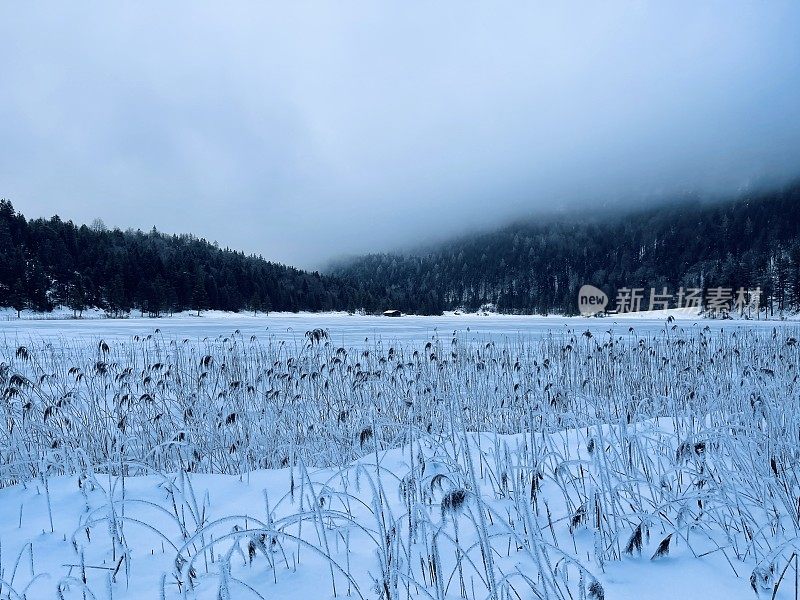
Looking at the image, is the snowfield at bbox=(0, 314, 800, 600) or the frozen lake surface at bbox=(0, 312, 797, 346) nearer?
the snowfield at bbox=(0, 314, 800, 600)

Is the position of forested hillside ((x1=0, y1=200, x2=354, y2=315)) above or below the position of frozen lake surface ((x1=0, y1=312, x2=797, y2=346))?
above

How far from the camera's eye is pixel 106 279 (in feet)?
248

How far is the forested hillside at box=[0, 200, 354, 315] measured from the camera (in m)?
68.1

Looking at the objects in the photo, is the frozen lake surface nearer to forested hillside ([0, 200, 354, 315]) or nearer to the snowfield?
the snowfield

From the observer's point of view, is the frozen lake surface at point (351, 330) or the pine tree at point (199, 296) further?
the pine tree at point (199, 296)

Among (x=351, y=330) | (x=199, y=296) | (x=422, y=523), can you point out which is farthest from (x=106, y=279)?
(x=422, y=523)

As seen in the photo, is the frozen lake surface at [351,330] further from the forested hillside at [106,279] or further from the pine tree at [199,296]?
the pine tree at [199,296]

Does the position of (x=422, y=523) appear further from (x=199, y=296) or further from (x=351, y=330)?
(x=199, y=296)

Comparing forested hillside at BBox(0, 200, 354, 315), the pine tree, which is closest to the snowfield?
forested hillside at BBox(0, 200, 354, 315)

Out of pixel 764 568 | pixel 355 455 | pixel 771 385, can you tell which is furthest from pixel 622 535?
pixel 771 385

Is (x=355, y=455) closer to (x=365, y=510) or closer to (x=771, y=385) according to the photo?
(x=365, y=510)

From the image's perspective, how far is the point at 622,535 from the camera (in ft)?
9.44

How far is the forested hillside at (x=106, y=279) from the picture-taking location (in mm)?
68062

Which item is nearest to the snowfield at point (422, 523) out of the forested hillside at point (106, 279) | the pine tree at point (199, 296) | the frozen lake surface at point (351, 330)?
the frozen lake surface at point (351, 330)
